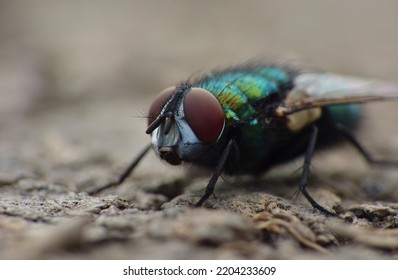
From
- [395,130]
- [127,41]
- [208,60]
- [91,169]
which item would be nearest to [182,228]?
[91,169]

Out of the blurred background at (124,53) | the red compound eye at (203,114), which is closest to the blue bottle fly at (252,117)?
the red compound eye at (203,114)

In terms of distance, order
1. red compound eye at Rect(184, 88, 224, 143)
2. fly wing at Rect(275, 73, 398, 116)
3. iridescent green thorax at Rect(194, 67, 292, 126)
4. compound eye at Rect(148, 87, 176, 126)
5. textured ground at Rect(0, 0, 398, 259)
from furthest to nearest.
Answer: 1. fly wing at Rect(275, 73, 398, 116)
2. iridescent green thorax at Rect(194, 67, 292, 126)
3. compound eye at Rect(148, 87, 176, 126)
4. red compound eye at Rect(184, 88, 224, 143)
5. textured ground at Rect(0, 0, 398, 259)

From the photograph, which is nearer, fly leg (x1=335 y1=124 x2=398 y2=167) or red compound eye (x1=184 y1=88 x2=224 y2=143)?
red compound eye (x1=184 y1=88 x2=224 y2=143)

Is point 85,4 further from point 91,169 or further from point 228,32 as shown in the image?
point 91,169

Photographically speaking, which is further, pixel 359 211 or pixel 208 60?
pixel 208 60

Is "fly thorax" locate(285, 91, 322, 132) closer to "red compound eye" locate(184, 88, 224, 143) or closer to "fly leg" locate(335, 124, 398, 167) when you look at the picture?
"fly leg" locate(335, 124, 398, 167)

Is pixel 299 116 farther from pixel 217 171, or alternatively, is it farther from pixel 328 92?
pixel 217 171

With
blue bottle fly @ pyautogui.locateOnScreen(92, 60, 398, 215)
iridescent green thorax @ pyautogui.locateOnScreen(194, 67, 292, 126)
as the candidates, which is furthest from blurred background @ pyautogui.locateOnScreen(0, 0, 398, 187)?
iridescent green thorax @ pyautogui.locateOnScreen(194, 67, 292, 126)

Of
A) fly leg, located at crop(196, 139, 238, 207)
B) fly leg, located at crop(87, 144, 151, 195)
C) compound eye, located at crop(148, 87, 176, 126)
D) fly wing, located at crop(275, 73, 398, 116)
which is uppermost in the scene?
compound eye, located at crop(148, 87, 176, 126)
